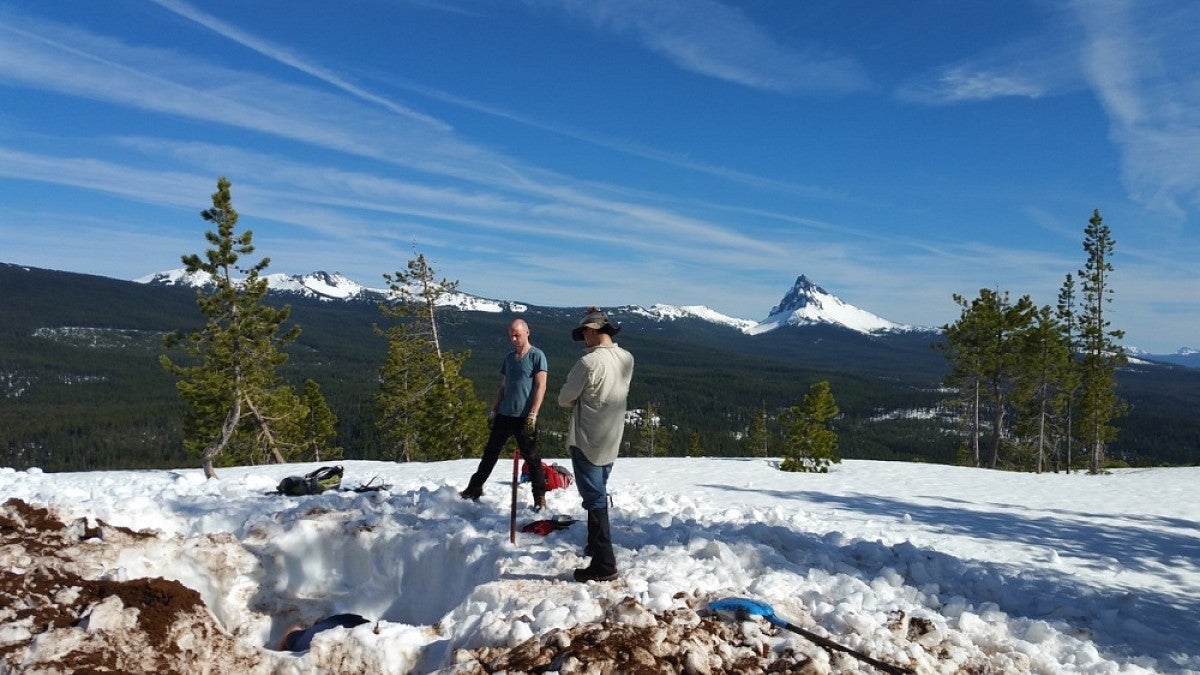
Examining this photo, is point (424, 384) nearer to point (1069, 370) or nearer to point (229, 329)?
point (229, 329)

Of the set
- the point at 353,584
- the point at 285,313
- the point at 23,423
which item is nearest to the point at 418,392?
the point at 285,313

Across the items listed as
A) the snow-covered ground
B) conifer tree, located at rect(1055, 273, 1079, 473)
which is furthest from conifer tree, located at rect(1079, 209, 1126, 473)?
the snow-covered ground

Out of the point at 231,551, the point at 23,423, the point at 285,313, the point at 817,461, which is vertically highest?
the point at 285,313

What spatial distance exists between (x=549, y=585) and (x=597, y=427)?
4.47 ft

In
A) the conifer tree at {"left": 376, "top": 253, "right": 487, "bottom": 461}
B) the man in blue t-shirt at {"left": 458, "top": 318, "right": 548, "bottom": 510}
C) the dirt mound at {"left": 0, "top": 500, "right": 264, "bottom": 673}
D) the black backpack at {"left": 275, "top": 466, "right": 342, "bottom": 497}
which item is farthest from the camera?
the conifer tree at {"left": 376, "top": 253, "right": 487, "bottom": 461}

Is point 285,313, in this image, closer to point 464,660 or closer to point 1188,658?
point 464,660

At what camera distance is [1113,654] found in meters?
4.70

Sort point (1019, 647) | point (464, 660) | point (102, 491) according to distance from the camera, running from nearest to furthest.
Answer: point (464, 660), point (1019, 647), point (102, 491)

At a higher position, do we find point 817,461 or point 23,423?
point 817,461

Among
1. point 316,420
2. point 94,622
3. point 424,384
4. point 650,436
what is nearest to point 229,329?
point 424,384

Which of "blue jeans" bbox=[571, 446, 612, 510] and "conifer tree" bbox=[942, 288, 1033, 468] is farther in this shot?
"conifer tree" bbox=[942, 288, 1033, 468]

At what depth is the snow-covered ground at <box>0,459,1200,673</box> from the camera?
4270 millimetres

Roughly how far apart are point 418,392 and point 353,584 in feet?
76.0

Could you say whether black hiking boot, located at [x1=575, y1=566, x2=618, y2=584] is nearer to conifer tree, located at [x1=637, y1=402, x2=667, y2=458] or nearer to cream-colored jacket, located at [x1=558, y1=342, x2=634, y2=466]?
cream-colored jacket, located at [x1=558, y1=342, x2=634, y2=466]
